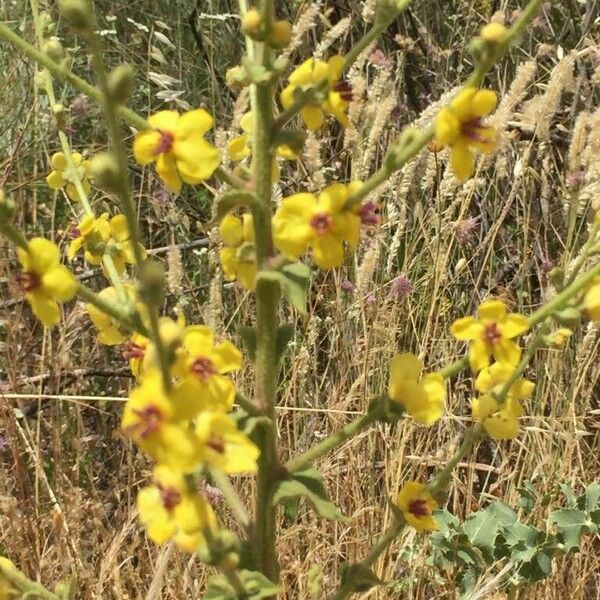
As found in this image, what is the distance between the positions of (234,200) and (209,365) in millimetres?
180

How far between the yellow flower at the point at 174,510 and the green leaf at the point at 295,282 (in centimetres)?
26

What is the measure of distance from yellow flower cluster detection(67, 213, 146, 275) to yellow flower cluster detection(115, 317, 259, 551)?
0.33 meters

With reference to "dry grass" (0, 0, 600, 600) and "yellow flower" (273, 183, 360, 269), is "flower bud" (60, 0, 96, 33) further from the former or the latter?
"dry grass" (0, 0, 600, 600)

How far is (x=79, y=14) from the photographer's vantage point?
74 centimetres

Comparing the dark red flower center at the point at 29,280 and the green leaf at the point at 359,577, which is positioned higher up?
the dark red flower center at the point at 29,280

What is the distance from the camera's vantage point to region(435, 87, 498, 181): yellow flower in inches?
36.3

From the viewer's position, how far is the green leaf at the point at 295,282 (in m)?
0.96

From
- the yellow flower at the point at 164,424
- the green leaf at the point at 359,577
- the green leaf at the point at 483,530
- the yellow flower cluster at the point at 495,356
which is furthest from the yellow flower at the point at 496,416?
the green leaf at the point at 483,530

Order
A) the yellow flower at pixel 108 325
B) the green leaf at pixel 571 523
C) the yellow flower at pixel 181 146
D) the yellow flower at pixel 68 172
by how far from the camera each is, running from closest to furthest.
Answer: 1. the yellow flower at pixel 181 146
2. the yellow flower at pixel 108 325
3. the yellow flower at pixel 68 172
4. the green leaf at pixel 571 523

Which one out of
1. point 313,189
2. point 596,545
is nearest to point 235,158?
point 313,189

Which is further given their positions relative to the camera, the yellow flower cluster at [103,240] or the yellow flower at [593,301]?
the yellow flower cluster at [103,240]

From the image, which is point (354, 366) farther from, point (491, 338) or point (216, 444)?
point (216, 444)

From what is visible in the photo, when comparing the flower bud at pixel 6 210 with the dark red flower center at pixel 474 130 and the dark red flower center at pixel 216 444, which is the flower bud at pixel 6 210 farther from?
the dark red flower center at pixel 474 130

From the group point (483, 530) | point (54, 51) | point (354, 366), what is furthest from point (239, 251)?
point (354, 366)
